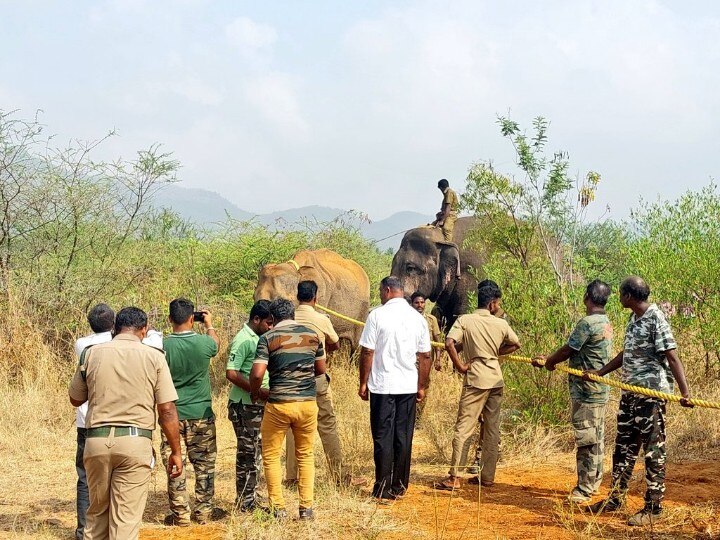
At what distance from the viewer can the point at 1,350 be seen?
484 inches

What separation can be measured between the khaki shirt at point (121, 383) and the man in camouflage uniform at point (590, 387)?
3.62m

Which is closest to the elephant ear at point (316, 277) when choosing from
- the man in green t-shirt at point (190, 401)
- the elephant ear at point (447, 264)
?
Answer: the elephant ear at point (447, 264)

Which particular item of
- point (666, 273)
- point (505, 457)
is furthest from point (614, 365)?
point (666, 273)

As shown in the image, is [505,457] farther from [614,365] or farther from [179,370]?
[179,370]

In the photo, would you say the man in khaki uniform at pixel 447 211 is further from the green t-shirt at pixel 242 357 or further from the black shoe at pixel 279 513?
the black shoe at pixel 279 513

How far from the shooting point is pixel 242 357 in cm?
702

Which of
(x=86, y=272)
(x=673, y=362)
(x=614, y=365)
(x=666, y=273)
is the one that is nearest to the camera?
(x=673, y=362)

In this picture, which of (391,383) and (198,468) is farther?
(391,383)

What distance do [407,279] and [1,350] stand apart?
26.1 ft

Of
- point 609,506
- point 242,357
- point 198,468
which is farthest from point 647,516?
point 198,468

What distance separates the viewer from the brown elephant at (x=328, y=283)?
42.4 ft

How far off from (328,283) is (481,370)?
274 inches

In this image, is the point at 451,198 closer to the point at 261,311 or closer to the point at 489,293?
the point at 489,293

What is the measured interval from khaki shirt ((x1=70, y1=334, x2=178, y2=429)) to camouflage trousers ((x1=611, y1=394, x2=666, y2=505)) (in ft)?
12.0
